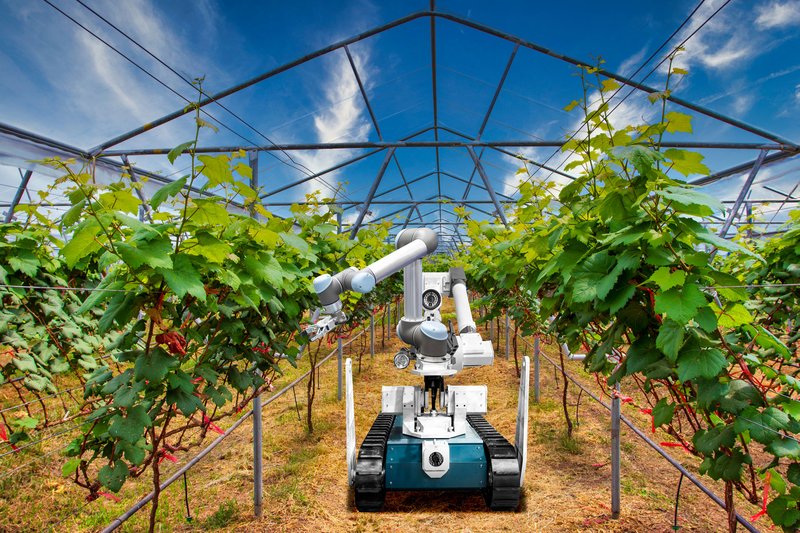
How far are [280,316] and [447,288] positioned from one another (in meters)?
1.34

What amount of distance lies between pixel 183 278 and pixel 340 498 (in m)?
2.80

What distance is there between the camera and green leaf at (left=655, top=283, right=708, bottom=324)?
1.14 metres

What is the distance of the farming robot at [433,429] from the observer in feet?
9.58

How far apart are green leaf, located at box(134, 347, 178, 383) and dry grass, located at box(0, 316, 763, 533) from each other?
2.05 meters

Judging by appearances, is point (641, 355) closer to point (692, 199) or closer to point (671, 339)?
point (671, 339)

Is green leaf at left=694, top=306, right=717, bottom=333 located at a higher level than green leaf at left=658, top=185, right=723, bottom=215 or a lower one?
lower

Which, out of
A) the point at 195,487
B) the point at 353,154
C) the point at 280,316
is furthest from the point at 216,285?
the point at 353,154

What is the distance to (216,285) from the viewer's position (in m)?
1.98

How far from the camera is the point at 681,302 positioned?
118 cm

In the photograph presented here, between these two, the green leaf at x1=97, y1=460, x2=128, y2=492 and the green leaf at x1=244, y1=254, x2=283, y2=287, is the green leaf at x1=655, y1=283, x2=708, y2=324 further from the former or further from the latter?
the green leaf at x1=97, y1=460, x2=128, y2=492

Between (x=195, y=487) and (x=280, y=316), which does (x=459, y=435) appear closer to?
(x=280, y=316)

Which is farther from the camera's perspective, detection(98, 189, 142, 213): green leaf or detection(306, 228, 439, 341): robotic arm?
detection(306, 228, 439, 341): robotic arm

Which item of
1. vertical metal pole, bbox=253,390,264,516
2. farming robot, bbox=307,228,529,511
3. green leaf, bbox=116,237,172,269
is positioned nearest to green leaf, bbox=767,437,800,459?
green leaf, bbox=116,237,172,269

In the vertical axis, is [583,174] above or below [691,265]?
above
